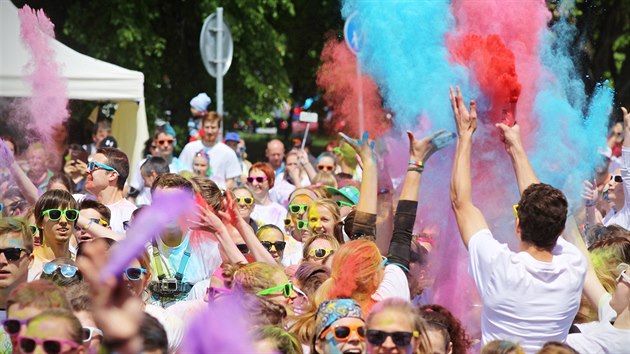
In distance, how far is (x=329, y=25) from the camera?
20.8 meters

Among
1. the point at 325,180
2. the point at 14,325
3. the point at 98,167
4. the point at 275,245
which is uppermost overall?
the point at 14,325

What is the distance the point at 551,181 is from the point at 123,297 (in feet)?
12.0

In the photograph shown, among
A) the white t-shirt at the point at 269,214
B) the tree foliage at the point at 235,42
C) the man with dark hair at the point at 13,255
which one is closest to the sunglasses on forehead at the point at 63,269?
the man with dark hair at the point at 13,255

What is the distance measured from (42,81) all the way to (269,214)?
8.06 ft

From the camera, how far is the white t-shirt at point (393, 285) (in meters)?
4.55

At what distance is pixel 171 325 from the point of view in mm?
4746

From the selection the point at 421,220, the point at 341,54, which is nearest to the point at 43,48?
the point at 341,54

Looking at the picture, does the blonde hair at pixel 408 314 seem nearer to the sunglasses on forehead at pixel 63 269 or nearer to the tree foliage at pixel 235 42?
the sunglasses on forehead at pixel 63 269

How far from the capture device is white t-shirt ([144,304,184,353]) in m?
4.69

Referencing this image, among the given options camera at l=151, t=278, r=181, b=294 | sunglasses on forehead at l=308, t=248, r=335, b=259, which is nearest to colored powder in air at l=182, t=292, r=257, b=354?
camera at l=151, t=278, r=181, b=294

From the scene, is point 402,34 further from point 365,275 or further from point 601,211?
point 601,211

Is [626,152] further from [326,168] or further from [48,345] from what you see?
[326,168]

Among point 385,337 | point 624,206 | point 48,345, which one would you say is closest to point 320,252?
point 385,337

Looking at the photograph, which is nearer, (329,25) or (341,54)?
(341,54)
